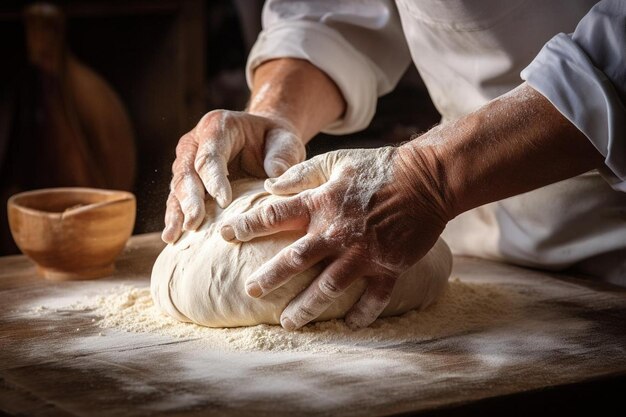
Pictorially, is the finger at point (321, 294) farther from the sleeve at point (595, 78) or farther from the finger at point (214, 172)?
the sleeve at point (595, 78)

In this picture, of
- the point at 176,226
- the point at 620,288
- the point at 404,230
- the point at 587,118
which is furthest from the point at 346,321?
the point at 620,288

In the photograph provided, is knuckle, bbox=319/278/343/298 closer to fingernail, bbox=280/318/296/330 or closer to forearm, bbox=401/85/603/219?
fingernail, bbox=280/318/296/330

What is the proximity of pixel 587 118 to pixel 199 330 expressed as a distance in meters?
0.80

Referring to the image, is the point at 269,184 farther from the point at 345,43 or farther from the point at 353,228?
the point at 345,43

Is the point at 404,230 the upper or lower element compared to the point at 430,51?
lower

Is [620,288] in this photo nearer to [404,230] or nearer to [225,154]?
[404,230]

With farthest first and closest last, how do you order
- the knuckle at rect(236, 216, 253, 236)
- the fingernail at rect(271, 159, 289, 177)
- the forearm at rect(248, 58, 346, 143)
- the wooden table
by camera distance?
the forearm at rect(248, 58, 346, 143) → the fingernail at rect(271, 159, 289, 177) → the knuckle at rect(236, 216, 253, 236) → the wooden table

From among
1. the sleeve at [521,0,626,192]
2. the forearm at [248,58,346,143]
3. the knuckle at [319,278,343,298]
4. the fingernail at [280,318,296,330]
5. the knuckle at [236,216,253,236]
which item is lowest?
the fingernail at [280,318,296,330]

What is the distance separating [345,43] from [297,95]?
0.26 meters

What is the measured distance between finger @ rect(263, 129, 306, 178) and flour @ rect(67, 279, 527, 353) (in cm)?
37

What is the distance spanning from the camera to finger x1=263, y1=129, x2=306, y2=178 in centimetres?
184

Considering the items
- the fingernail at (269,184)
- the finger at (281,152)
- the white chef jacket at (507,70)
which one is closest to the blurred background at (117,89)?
the white chef jacket at (507,70)

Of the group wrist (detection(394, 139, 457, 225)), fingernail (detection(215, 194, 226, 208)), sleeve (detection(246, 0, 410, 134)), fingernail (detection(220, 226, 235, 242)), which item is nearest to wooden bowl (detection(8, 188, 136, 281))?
fingernail (detection(215, 194, 226, 208))

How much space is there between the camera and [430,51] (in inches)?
85.1
